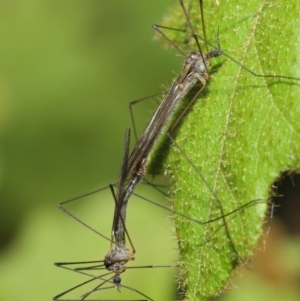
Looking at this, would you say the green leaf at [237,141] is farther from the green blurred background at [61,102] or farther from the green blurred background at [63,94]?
the green blurred background at [63,94]

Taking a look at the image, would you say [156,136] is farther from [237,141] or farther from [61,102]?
[61,102]

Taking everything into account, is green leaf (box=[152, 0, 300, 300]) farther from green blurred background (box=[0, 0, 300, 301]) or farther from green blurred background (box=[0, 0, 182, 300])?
green blurred background (box=[0, 0, 182, 300])

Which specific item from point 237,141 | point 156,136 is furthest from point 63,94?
point 237,141

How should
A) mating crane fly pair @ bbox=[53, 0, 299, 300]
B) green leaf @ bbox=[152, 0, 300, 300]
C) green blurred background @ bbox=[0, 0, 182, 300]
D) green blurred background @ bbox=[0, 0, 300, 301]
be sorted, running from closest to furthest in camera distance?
green leaf @ bbox=[152, 0, 300, 300], mating crane fly pair @ bbox=[53, 0, 299, 300], green blurred background @ bbox=[0, 0, 300, 301], green blurred background @ bbox=[0, 0, 182, 300]

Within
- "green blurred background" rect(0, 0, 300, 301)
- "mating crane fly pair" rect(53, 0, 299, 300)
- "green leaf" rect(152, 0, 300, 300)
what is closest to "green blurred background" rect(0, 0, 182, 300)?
"green blurred background" rect(0, 0, 300, 301)

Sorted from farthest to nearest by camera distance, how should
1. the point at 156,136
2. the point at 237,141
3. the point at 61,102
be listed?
the point at 61,102 → the point at 156,136 → the point at 237,141

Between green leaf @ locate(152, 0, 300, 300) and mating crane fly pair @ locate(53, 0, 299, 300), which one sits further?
mating crane fly pair @ locate(53, 0, 299, 300)

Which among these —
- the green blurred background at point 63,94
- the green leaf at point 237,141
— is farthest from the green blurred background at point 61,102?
the green leaf at point 237,141
